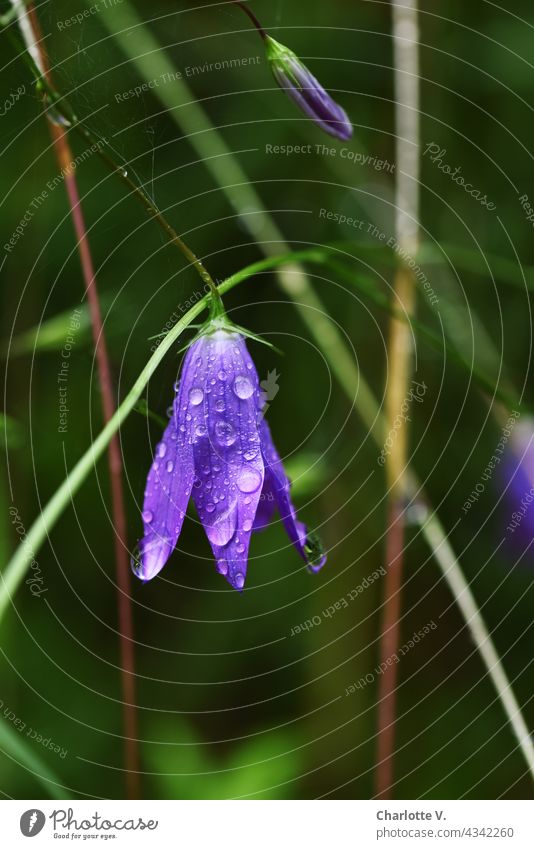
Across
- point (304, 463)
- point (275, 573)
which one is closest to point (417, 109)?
point (304, 463)

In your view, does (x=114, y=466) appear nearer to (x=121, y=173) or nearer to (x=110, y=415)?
(x=110, y=415)

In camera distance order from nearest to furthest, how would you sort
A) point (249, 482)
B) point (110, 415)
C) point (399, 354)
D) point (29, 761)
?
1. point (249, 482)
2. point (29, 761)
3. point (110, 415)
4. point (399, 354)

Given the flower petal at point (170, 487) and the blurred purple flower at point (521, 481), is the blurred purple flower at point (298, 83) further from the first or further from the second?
the blurred purple flower at point (521, 481)

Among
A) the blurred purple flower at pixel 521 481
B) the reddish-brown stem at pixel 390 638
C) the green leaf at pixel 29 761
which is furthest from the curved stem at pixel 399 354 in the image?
the green leaf at pixel 29 761
